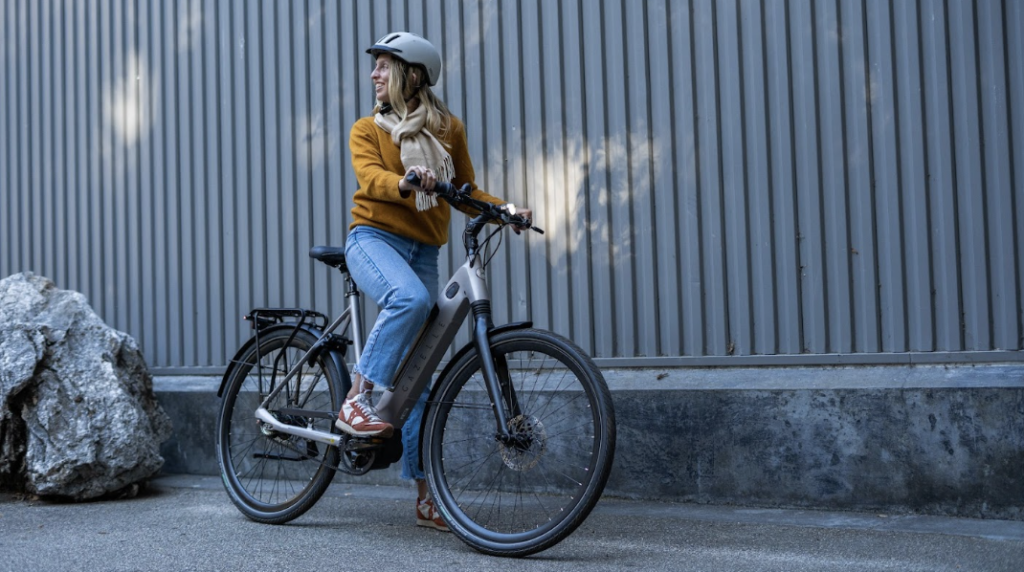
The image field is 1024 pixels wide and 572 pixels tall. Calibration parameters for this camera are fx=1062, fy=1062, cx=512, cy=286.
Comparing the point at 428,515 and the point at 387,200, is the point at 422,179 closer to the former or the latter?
the point at 387,200

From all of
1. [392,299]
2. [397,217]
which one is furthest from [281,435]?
[397,217]

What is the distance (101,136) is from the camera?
7.34m

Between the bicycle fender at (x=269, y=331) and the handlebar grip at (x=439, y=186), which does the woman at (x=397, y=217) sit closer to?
the handlebar grip at (x=439, y=186)

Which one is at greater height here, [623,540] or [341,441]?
[341,441]

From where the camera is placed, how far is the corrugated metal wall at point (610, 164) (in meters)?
4.72

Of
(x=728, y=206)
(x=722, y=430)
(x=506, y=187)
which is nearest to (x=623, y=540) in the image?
(x=722, y=430)

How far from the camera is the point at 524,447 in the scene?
155 inches

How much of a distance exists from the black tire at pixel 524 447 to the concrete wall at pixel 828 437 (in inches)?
11.4

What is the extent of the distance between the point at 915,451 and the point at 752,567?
1212 mm

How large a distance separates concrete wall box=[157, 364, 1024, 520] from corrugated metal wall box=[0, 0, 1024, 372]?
17 centimetres

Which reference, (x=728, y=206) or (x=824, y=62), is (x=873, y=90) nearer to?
(x=824, y=62)

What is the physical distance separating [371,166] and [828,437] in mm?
2328

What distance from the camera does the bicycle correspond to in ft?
13.0

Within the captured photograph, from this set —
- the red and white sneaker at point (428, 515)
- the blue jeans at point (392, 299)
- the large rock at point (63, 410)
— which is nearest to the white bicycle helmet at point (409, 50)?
the blue jeans at point (392, 299)
